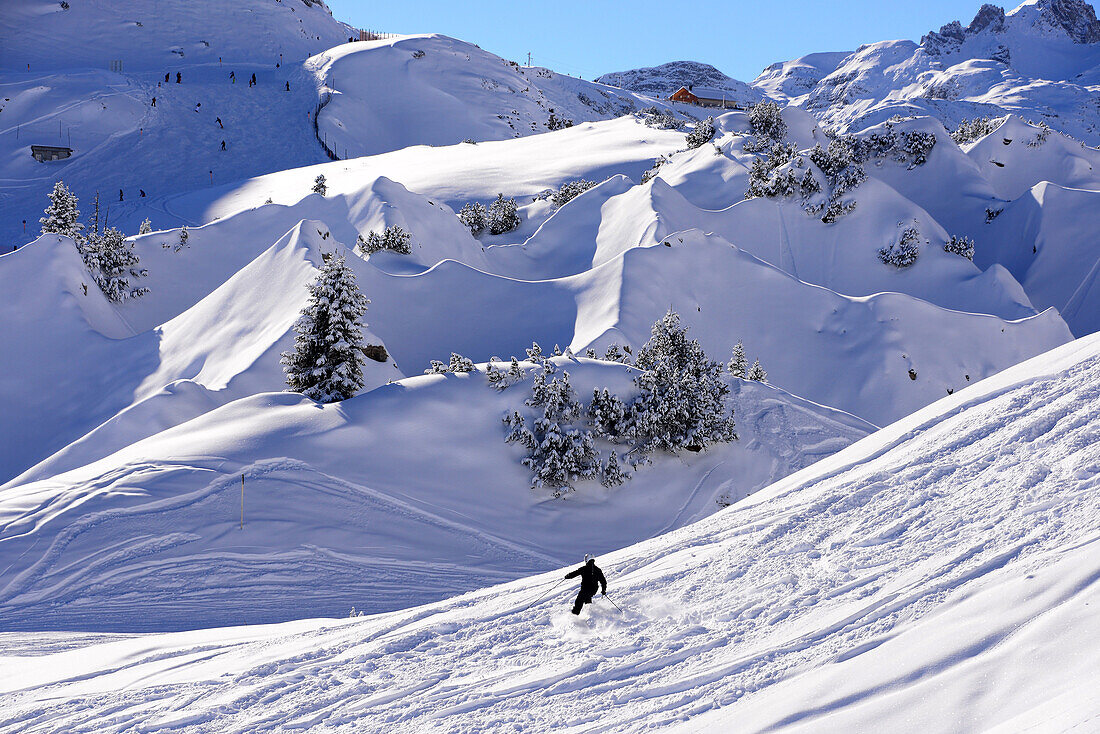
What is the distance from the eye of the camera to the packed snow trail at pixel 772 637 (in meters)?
6.36

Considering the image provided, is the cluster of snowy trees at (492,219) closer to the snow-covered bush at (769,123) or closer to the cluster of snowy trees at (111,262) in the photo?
the cluster of snowy trees at (111,262)

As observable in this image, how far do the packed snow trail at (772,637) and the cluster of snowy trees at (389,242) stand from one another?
23.2m

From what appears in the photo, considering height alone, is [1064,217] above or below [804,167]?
below

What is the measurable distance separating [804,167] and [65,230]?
118 feet

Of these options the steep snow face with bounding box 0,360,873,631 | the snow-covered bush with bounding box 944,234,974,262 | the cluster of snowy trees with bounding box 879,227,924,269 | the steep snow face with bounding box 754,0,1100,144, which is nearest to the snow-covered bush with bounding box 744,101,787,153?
the cluster of snowy trees with bounding box 879,227,924,269

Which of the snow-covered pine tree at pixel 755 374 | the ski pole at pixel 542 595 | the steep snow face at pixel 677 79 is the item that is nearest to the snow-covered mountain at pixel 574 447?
the ski pole at pixel 542 595

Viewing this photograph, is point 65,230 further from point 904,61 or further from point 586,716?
point 904,61

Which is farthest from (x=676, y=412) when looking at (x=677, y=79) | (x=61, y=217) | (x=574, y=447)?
(x=677, y=79)

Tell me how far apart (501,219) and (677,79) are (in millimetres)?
155336

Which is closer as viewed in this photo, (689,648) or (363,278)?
(689,648)

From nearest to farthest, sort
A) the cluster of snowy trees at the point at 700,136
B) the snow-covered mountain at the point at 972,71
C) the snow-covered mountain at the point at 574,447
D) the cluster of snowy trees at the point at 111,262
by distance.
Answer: the snow-covered mountain at the point at 574,447 → the cluster of snowy trees at the point at 111,262 → the cluster of snowy trees at the point at 700,136 → the snow-covered mountain at the point at 972,71

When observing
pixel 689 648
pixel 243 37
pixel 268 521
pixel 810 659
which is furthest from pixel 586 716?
pixel 243 37

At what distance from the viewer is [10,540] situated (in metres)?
13.8

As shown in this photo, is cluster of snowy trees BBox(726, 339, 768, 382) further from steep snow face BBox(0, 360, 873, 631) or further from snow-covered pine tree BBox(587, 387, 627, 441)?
snow-covered pine tree BBox(587, 387, 627, 441)
